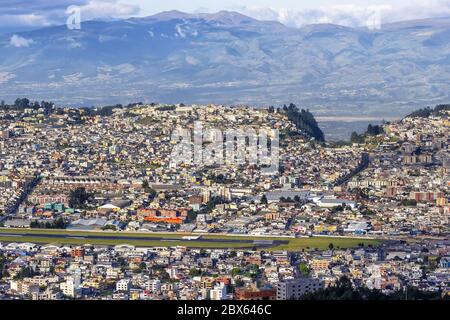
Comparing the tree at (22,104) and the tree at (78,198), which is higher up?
the tree at (22,104)

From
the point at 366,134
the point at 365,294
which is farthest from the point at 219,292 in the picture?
the point at 366,134

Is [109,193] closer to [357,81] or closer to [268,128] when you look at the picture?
[268,128]

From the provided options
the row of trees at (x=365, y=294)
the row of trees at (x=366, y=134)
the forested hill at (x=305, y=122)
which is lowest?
the row of trees at (x=365, y=294)

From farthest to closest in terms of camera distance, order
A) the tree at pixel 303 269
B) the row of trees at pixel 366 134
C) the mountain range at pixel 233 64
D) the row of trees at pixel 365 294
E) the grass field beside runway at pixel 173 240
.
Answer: the mountain range at pixel 233 64
the row of trees at pixel 366 134
the grass field beside runway at pixel 173 240
the tree at pixel 303 269
the row of trees at pixel 365 294

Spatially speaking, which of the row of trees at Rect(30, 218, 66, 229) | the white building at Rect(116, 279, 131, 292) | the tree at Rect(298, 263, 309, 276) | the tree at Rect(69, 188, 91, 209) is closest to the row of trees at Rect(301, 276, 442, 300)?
the tree at Rect(298, 263, 309, 276)

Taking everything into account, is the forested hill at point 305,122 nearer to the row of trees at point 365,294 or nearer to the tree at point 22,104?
the tree at point 22,104

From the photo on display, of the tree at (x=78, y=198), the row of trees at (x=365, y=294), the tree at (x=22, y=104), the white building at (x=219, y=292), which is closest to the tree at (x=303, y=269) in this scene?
the row of trees at (x=365, y=294)

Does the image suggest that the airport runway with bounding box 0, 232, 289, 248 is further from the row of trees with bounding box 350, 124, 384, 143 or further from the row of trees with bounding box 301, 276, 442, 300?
the row of trees with bounding box 350, 124, 384, 143
